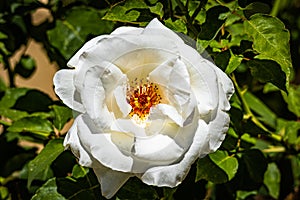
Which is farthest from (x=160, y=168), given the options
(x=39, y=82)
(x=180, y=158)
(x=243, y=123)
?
(x=39, y=82)

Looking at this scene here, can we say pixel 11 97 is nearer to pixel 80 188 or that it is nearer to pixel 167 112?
pixel 80 188

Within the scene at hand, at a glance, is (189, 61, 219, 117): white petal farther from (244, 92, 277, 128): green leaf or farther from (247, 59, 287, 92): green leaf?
(244, 92, 277, 128): green leaf

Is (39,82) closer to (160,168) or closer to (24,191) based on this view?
(24,191)

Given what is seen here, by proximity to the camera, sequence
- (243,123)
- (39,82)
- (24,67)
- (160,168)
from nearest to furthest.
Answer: (160,168), (243,123), (24,67), (39,82)

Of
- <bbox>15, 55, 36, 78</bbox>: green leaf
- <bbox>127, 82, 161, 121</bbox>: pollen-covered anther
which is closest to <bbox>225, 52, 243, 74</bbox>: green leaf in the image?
<bbox>127, 82, 161, 121</bbox>: pollen-covered anther

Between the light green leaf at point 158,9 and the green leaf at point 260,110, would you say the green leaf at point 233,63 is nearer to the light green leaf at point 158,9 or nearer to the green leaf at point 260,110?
the light green leaf at point 158,9

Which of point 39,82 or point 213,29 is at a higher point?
point 213,29

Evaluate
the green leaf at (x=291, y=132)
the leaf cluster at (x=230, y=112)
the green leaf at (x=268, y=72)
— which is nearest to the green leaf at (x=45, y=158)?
the leaf cluster at (x=230, y=112)

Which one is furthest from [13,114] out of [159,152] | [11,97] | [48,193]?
[159,152]
